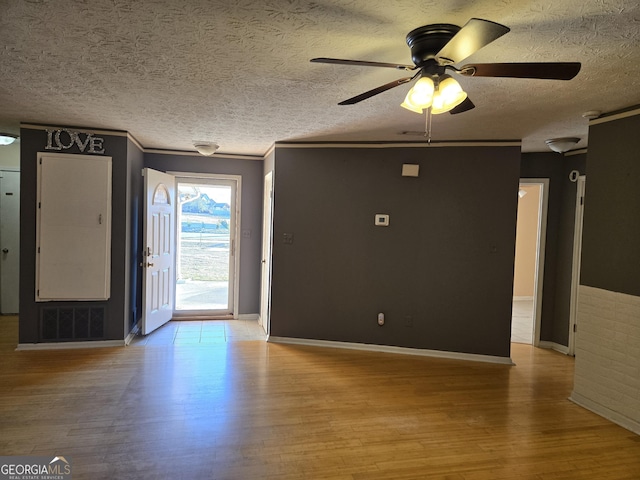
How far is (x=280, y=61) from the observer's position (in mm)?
2268

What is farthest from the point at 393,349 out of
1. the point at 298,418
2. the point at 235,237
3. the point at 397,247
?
the point at 235,237

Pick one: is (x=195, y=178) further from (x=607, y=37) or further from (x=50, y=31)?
(x=607, y=37)

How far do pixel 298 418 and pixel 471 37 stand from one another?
2.61m

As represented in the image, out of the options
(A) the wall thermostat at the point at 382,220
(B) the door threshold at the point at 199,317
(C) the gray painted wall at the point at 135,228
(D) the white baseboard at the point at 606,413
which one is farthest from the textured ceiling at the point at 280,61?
(B) the door threshold at the point at 199,317

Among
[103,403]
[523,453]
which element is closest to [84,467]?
[103,403]

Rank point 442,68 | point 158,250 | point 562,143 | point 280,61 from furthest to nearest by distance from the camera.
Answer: point 158,250, point 562,143, point 280,61, point 442,68

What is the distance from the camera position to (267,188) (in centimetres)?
545

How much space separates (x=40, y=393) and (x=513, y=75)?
12.8 ft

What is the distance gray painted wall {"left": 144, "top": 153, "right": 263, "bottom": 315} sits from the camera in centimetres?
561

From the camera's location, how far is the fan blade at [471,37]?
140 centimetres

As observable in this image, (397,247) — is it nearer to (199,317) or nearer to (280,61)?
(280,61)

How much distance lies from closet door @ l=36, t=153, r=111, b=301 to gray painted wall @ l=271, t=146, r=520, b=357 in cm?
184

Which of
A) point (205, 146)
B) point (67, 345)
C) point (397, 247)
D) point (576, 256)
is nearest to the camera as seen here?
point (67, 345)

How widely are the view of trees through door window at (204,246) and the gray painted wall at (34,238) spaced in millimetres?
1341
